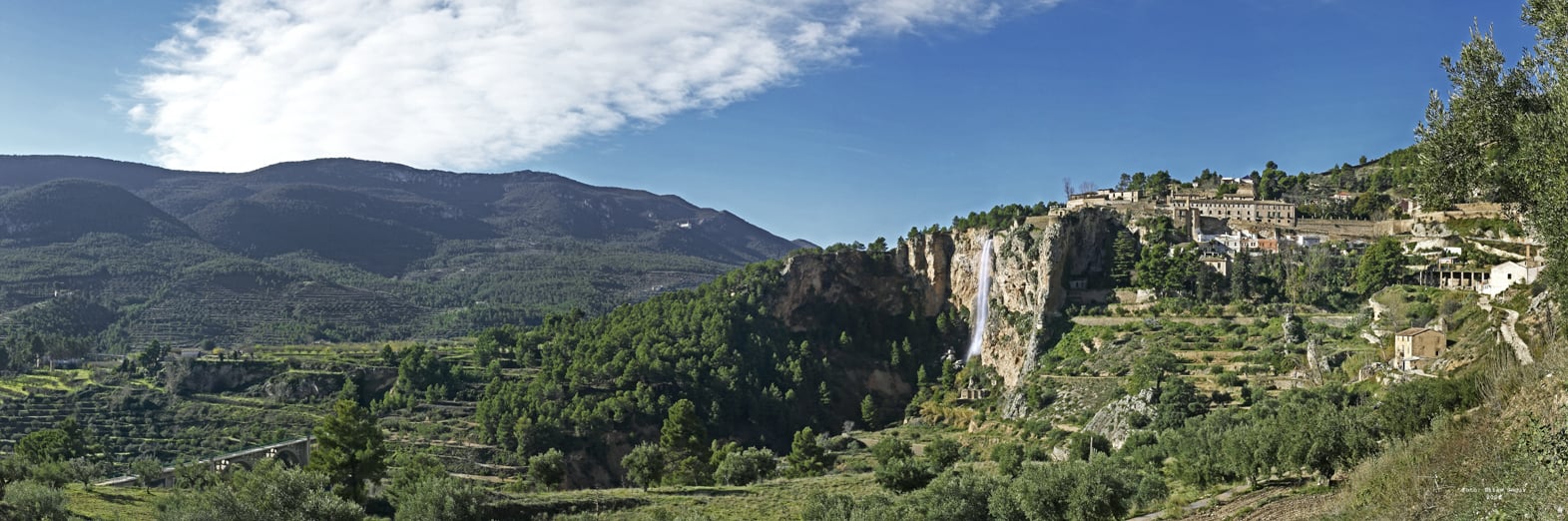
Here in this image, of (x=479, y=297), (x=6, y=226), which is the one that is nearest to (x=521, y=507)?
(x=479, y=297)

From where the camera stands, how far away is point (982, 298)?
3120 inches

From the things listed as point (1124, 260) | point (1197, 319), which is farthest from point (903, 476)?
point (1124, 260)

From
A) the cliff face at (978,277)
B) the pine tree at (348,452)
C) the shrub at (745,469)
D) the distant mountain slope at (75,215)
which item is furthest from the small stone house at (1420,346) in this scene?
the distant mountain slope at (75,215)

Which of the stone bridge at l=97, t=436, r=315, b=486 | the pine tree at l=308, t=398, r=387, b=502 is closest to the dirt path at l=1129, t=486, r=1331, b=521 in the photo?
the pine tree at l=308, t=398, r=387, b=502

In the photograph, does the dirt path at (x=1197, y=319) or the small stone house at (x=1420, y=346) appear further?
the dirt path at (x=1197, y=319)

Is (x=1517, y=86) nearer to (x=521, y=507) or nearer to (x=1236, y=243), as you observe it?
(x=521, y=507)

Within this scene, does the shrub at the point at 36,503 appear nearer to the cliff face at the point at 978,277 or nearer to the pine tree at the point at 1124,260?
the cliff face at the point at 978,277

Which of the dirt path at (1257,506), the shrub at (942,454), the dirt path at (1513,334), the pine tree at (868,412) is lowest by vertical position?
the pine tree at (868,412)

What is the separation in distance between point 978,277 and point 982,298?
194 cm

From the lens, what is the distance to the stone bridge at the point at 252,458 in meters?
47.2

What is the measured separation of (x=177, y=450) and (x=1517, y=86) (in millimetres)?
63691

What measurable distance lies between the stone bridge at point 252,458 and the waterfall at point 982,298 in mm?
46202

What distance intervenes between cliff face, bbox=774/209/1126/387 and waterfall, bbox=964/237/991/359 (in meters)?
0.42

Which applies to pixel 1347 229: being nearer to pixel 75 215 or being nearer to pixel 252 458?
pixel 252 458
